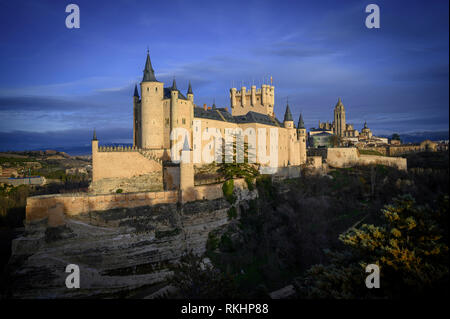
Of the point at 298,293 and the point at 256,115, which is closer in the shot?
the point at 298,293

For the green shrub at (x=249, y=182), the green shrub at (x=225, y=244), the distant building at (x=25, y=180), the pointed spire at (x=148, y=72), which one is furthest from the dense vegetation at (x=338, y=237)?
the distant building at (x=25, y=180)

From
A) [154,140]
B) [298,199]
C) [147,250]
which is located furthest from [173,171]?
[298,199]

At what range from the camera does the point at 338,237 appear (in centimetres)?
2511

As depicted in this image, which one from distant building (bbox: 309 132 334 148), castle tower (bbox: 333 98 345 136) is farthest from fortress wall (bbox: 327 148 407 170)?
castle tower (bbox: 333 98 345 136)

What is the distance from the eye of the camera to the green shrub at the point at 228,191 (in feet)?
87.7

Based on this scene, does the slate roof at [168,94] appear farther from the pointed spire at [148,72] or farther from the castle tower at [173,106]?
the pointed spire at [148,72]

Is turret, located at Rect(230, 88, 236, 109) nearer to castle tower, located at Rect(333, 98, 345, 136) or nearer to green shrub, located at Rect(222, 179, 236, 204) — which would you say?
green shrub, located at Rect(222, 179, 236, 204)

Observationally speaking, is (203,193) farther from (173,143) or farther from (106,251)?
(106,251)

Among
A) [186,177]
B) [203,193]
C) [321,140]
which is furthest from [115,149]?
[321,140]

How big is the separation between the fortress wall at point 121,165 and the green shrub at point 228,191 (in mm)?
5998

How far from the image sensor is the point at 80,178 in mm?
49656
